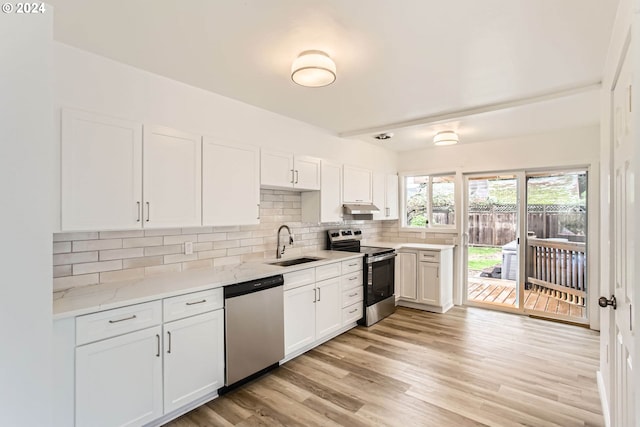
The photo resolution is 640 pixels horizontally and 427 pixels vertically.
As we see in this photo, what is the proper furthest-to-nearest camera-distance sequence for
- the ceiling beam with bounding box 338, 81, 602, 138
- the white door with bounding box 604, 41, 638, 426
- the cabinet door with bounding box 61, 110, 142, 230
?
the ceiling beam with bounding box 338, 81, 602, 138 → the cabinet door with bounding box 61, 110, 142, 230 → the white door with bounding box 604, 41, 638, 426

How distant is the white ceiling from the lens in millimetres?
1671

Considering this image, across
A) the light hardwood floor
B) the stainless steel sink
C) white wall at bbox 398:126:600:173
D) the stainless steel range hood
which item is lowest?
the light hardwood floor

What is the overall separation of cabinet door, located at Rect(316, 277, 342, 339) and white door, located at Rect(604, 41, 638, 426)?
2.35 m

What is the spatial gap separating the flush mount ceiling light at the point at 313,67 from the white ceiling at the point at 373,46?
0.06m

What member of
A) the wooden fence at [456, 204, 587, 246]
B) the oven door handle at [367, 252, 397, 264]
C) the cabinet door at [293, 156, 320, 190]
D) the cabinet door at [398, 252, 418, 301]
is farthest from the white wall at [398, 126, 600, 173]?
the cabinet door at [293, 156, 320, 190]

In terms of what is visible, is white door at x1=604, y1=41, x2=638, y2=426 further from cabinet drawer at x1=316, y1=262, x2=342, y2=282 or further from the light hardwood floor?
cabinet drawer at x1=316, y1=262, x2=342, y2=282

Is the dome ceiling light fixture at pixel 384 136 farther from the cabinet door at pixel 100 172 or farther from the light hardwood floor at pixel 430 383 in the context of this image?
the cabinet door at pixel 100 172

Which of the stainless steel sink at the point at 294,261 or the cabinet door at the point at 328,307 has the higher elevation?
the stainless steel sink at the point at 294,261

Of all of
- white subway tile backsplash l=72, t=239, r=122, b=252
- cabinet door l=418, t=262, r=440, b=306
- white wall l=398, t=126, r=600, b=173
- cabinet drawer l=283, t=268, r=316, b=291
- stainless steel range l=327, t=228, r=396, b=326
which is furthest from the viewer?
cabinet door l=418, t=262, r=440, b=306

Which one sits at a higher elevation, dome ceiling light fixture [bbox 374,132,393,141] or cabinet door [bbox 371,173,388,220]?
dome ceiling light fixture [bbox 374,132,393,141]

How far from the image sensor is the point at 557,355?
3.18 meters

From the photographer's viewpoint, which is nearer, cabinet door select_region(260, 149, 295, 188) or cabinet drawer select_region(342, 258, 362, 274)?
cabinet door select_region(260, 149, 295, 188)

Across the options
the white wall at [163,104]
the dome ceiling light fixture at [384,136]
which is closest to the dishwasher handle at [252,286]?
the white wall at [163,104]

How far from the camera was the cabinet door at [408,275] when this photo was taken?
15.4ft
